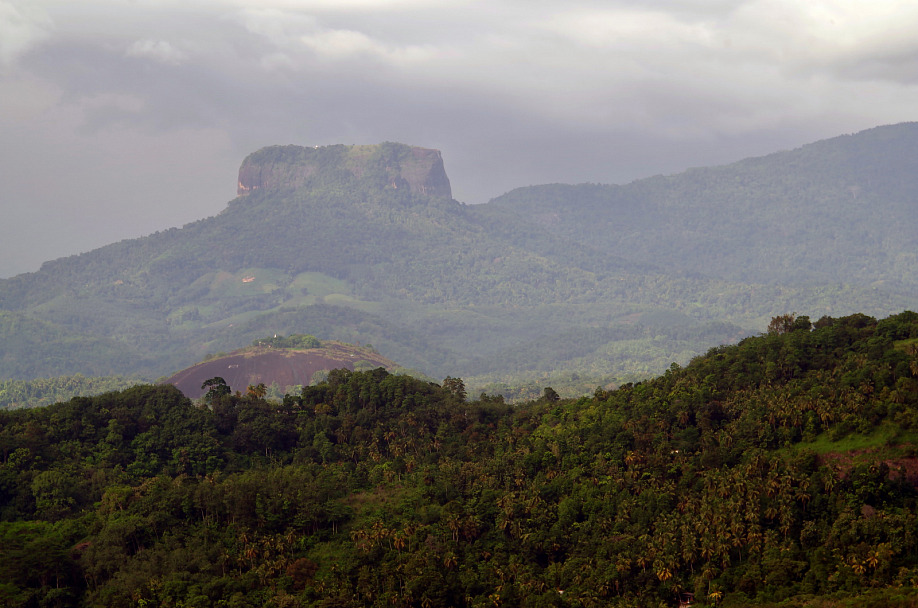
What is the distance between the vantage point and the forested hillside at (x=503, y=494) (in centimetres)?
8562

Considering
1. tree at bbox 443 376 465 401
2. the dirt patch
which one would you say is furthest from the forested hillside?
tree at bbox 443 376 465 401

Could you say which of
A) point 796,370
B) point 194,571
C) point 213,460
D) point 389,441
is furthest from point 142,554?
point 796,370

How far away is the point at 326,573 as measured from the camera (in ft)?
300

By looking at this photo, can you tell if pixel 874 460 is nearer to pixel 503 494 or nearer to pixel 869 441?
pixel 869 441

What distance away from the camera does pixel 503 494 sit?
10344cm

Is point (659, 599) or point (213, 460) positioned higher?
point (213, 460)

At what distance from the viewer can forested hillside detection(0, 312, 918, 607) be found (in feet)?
281

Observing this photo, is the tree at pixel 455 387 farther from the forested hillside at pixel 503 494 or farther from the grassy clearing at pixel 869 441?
the grassy clearing at pixel 869 441

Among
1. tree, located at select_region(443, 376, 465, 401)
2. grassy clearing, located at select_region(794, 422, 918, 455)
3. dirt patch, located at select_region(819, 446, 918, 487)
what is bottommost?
dirt patch, located at select_region(819, 446, 918, 487)

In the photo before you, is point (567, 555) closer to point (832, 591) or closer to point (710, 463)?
point (710, 463)

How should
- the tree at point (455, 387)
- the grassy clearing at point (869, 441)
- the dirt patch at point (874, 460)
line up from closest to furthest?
1. the dirt patch at point (874, 460)
2. the grassy clearing at point (869, 441)
3. the tree at point (455, 387)

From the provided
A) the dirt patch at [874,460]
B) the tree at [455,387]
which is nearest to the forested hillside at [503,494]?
the dirt patch at [874,460]

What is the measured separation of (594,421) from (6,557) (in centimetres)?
6443

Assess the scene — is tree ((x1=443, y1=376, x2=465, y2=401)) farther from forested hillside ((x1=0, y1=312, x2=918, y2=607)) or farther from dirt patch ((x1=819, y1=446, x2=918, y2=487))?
dirt patch ((x1=819, y1=446, x2=918, y2=487))
